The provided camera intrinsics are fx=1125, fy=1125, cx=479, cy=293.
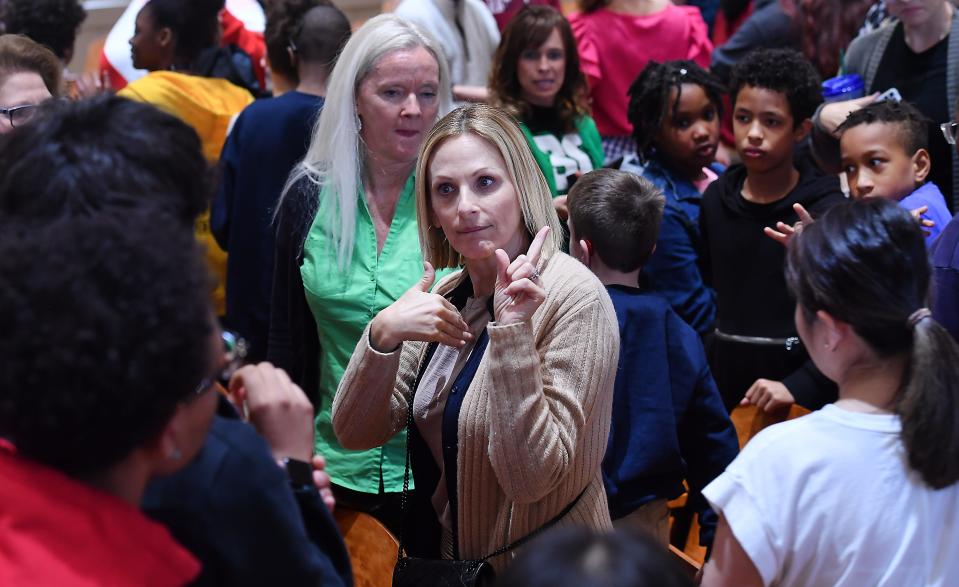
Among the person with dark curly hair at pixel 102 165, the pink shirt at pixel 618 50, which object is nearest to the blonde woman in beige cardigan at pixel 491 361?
the person with dark curly hair at pixel 102 165

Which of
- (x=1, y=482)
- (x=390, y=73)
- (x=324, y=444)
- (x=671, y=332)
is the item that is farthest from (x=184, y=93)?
(x=1, y=482)

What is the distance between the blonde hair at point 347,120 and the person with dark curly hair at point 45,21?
1.95 m

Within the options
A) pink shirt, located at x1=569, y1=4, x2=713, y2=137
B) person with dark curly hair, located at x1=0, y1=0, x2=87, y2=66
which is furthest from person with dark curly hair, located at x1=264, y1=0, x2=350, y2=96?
pink shirt, located at x1=569, y1=4, x2=713, y2=137

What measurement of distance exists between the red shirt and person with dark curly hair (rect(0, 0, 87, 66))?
12.5 ft

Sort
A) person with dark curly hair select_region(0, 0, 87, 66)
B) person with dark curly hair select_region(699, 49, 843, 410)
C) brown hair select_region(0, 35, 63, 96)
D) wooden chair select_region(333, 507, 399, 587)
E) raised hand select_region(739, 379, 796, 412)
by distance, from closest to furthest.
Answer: wooden chair select_region(333, 507, 399, 587), brown hair select_region(0, 35, 63, 96), raised hand select_region(739, 379, 796, 412), person with dark curly hair select_region(699, 49, 843, 410), person with dark curly hair select_region(0, 0, 87, 66)

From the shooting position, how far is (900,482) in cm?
175

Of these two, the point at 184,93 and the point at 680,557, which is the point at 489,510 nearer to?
the point at 680,557

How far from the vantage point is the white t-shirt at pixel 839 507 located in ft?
5.72

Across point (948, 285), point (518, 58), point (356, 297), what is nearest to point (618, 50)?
point (518, 58)

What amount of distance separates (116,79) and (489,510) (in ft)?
12.6

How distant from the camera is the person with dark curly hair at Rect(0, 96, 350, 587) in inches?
54.8

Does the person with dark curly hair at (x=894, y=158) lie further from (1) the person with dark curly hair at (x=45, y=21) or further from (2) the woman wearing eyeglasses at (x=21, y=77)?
(1) the person with dark curly hair at (x=45, y=21)

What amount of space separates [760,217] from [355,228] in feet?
4.57

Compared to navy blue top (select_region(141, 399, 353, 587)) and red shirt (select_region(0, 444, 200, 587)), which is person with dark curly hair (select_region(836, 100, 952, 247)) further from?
red shirt (select_region(0, 444, 200, 587))
